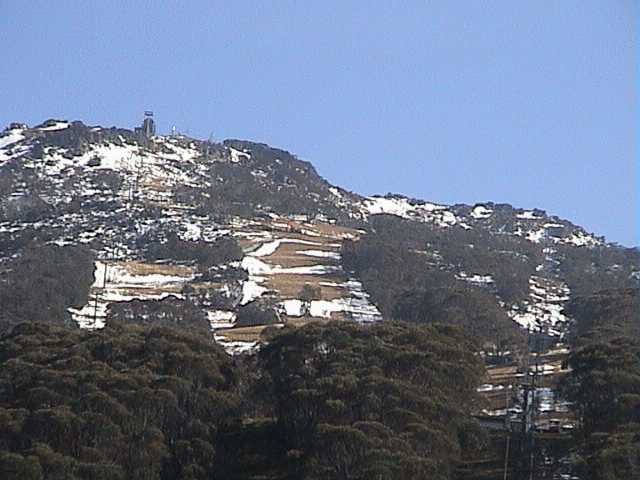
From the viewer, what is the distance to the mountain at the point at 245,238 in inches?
2460

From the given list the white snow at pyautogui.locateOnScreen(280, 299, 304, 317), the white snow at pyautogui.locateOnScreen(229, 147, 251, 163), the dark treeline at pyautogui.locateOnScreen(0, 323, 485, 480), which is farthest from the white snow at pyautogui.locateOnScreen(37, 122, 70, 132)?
the dark treeline at pyautogui.locateOnScreen(0, 323, 485, 480)

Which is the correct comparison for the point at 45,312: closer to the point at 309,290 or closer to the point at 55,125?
the point at 309,290

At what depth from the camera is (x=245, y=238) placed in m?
81.4

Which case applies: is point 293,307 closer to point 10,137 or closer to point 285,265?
point 285,265

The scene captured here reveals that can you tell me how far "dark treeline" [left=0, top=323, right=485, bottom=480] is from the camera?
24.1 m

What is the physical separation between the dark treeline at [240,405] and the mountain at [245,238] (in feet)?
55.5

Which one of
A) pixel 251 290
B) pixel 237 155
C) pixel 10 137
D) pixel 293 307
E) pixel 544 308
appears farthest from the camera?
pixel 237 155

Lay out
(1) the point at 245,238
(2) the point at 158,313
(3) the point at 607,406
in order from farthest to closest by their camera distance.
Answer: (1) the point at 245,238, (2) the point at 158,313, (3) the point at 607,406

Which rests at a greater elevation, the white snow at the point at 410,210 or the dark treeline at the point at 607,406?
the white snow at the point at 410,210

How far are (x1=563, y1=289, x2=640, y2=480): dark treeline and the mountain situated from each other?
2023cm

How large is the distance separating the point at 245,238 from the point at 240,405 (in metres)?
52.6

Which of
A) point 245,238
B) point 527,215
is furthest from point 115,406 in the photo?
point 527,215

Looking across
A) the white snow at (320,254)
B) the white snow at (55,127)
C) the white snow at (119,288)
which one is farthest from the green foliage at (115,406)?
the white snow at (55,127)

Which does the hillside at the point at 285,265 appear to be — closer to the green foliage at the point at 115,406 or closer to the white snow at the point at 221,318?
the white snow at the point at 221,318
